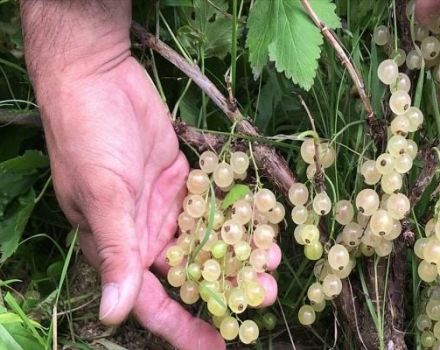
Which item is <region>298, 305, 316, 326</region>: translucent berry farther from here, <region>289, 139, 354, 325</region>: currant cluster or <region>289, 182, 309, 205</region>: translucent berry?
<region>289, 182, 309, 205</region>: translucent berry

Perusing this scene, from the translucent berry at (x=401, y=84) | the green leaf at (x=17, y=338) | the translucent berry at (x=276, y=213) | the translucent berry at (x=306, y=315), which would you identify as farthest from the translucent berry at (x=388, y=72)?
the green leaf at (x=17, y=338)

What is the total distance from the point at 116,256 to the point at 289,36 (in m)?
0.35

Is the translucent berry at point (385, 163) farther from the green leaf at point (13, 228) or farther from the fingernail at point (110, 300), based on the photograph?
the green leaf at point (13, 228)

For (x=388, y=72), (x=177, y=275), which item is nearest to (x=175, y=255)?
(x=177, y=275)

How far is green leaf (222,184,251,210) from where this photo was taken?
91 centimetres

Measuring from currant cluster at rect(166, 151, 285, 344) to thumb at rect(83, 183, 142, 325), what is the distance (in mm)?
79

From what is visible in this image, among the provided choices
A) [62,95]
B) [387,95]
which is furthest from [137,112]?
[387,95]

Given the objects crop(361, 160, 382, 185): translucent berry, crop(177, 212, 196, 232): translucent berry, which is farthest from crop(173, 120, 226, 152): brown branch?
crop(361, 160, 382, 185): translucent berry

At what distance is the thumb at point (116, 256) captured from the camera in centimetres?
82

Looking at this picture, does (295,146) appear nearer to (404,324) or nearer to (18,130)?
(404,324)

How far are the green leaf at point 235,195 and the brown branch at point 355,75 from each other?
18cm

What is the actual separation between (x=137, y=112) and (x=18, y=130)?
0.31 metres

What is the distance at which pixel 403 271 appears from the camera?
968 mm

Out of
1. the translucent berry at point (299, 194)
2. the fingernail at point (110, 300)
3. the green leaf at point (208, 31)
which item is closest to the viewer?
the fingernail at point (110, 300)
